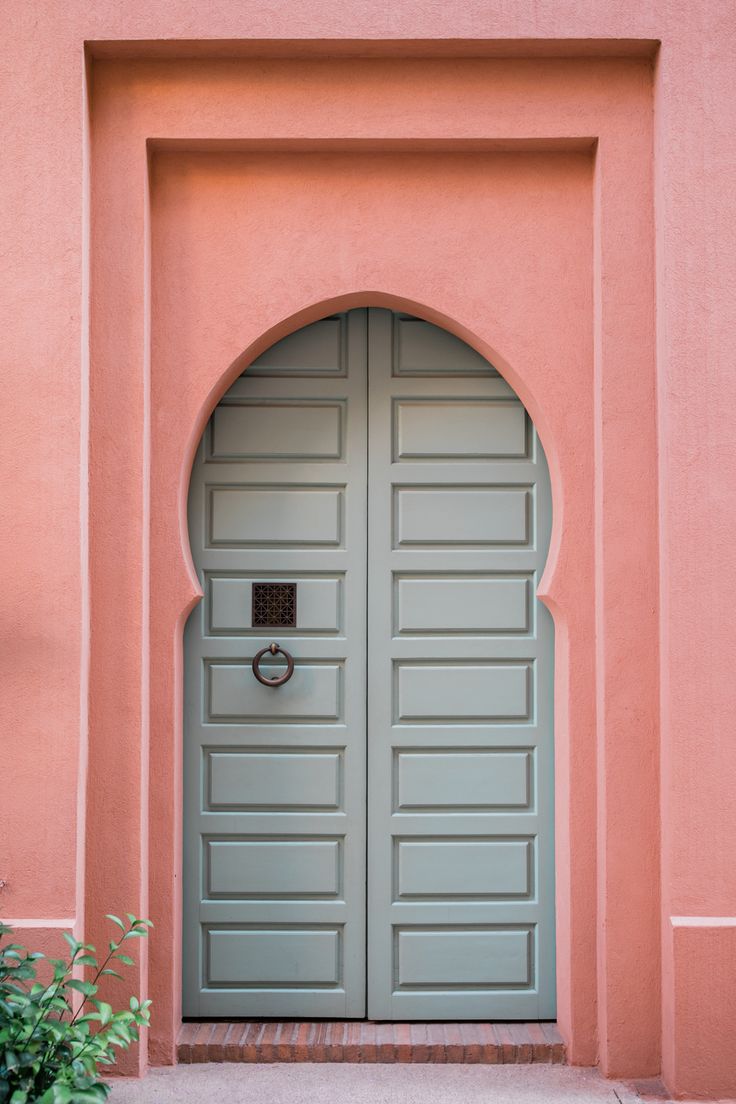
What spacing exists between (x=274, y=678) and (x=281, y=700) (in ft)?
0.36

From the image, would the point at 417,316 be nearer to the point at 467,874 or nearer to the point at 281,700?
the point at 281,700

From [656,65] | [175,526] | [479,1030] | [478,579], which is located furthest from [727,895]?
[656,65]

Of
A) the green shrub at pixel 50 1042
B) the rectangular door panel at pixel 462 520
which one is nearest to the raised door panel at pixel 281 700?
the rectangular door panel at pixel 462 520

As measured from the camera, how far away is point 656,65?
4.66 metres

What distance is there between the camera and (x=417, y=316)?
5078 mm

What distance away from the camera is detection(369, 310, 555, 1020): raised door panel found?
4984 mm

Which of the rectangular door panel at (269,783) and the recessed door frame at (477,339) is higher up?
the recessed door frame at (477,339)

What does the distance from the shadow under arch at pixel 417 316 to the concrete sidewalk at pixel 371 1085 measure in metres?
1.96

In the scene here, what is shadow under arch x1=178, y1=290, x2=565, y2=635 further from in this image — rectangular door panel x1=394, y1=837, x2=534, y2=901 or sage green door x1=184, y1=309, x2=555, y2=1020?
rectangular door panel x1=394, y1=837, x2=534, y2=901

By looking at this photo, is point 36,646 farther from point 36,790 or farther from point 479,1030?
point 479,1030

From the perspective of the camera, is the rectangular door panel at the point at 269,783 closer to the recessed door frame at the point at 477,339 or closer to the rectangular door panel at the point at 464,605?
the recessed door frame at the point at 477,339

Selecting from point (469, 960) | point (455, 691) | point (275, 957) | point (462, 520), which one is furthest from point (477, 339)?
point (275, 957)

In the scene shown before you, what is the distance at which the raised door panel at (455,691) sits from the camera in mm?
4984

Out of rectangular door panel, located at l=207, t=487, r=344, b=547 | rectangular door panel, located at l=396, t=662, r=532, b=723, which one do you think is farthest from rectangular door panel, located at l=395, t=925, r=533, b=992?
rectangular door panel, located at l=207, t=487, r=344, b=547
